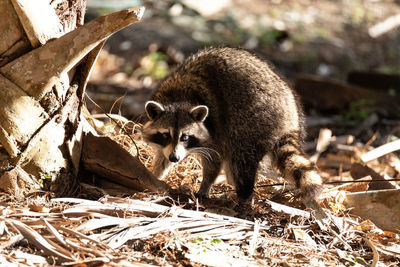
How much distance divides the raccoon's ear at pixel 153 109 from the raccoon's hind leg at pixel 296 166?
3.66ft

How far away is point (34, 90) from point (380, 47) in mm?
10273

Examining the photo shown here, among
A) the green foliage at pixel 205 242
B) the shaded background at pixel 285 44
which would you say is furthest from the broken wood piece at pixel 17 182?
the shaded background at pixel 285 44

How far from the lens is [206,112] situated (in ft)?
15.6

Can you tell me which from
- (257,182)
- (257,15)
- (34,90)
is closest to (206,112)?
(257,182)

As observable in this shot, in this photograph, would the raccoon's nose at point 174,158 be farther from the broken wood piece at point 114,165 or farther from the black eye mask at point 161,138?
the broken wood piece at point 114,165

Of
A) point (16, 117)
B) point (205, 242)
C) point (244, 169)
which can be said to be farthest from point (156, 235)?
point (244, 169)

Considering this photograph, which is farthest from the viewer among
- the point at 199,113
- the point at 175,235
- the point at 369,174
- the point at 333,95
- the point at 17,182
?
the point at 333,95

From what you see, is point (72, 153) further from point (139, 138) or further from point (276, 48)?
point (276, 48)

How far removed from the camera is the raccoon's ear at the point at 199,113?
15.5 feet

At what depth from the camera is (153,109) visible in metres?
4.85

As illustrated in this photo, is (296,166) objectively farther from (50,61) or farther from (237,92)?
(50,61)

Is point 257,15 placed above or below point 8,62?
below

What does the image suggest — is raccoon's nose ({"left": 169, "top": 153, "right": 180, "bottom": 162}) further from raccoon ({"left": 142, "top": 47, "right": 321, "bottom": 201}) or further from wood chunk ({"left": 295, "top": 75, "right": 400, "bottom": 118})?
wood chunk ({"left": 295, "top": 75, "right": 400, "bottom": 118})

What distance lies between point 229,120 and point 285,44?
291 inches
